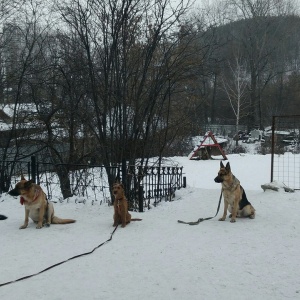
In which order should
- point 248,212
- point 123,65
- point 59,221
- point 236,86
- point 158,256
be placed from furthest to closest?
point 236,86
point 123,65
point 248,212
point 59,221
point 158,256

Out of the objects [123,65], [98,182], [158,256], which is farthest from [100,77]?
[158,256]

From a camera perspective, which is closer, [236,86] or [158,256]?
[158,256]

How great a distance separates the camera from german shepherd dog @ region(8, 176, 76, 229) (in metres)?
6.13

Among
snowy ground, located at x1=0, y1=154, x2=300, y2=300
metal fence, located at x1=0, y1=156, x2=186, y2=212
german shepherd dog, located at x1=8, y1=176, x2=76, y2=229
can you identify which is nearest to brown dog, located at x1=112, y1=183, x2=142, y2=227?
snowy ground, located at x1=0, y1=154, x2=300, y2=300

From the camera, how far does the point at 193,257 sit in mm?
4789

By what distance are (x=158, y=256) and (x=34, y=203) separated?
2.58 m

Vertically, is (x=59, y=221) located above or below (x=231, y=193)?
below

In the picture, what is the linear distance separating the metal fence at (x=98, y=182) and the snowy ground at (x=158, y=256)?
1.03 m

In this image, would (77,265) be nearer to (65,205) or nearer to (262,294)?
(262,294)

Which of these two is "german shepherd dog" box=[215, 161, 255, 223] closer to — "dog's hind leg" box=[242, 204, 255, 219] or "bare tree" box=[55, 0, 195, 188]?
"dog's hind leg" box=[242, 204, 255, 219]

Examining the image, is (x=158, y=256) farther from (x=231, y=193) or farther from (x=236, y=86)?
(x=236, y=86)

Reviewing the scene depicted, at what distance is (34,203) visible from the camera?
6219mm

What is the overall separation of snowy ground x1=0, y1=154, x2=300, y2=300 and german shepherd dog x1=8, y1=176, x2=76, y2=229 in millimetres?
215

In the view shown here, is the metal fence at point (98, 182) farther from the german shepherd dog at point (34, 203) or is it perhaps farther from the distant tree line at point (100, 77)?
the german shepherd dog at point (34, 203)
